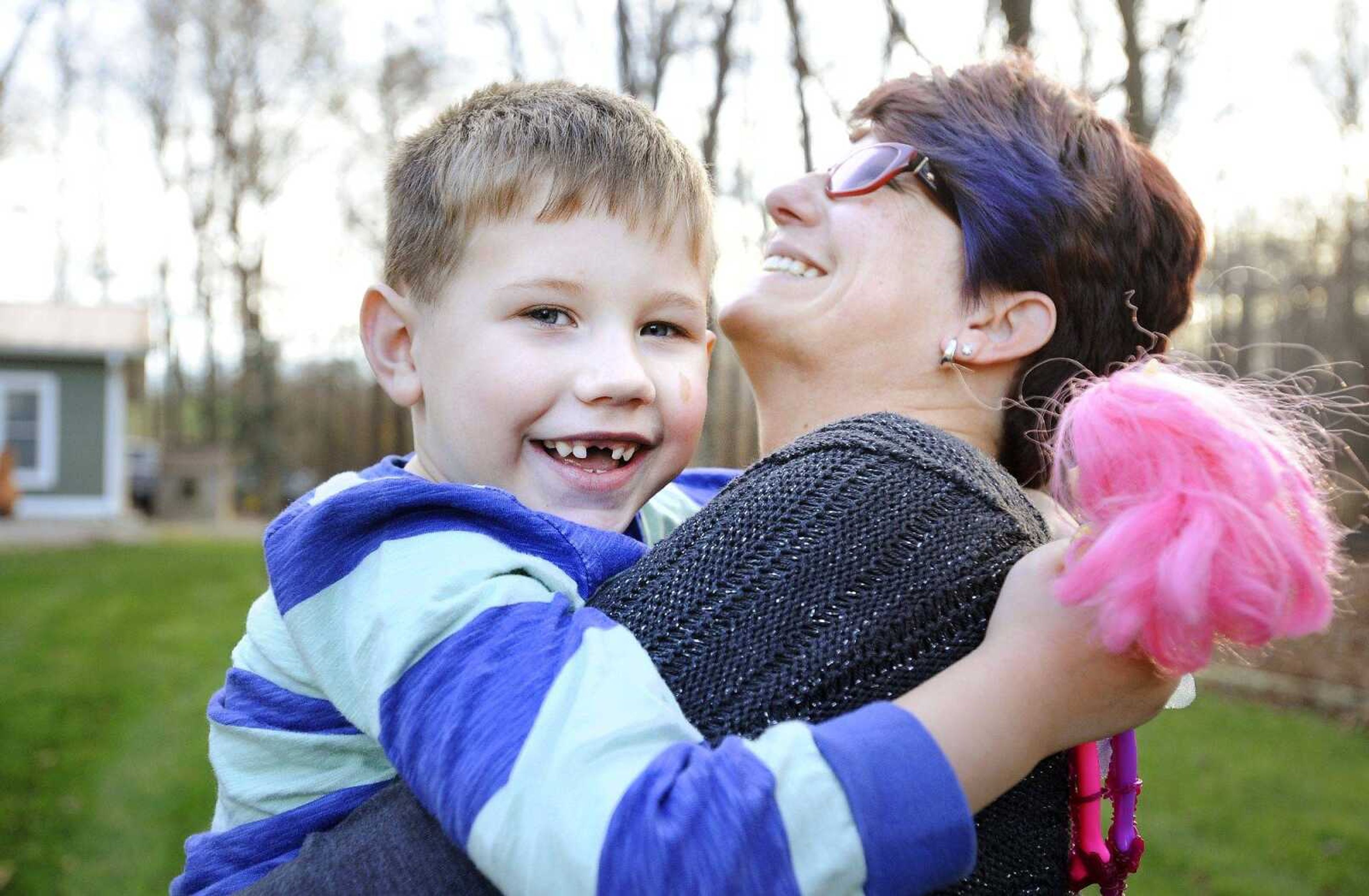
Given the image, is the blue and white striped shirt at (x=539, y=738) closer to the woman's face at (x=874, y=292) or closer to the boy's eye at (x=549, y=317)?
the boy's eye at (x=549, y=317)

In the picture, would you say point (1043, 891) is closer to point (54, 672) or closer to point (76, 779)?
point (76, 779)

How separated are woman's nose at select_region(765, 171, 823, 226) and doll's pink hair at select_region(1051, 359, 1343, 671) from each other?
1.02m

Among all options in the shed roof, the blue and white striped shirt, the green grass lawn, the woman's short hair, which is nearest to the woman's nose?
the woman's short hair

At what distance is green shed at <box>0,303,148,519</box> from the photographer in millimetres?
19391

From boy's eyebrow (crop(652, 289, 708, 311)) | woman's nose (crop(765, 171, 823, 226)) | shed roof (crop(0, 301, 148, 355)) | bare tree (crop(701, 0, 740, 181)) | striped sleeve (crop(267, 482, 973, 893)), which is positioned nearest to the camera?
striped sleeve (crop(267, 482, 973, 893))

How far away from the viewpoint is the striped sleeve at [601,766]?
1.10 metres

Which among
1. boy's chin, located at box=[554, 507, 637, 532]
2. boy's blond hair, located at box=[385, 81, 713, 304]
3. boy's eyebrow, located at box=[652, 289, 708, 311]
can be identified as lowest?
boy's chin, located at box=[554, 507, 637, 532]

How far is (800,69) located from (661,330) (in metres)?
2.31

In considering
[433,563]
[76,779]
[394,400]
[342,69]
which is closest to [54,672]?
[76,779]

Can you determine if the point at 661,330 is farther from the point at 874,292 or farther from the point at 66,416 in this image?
the point at 66,416

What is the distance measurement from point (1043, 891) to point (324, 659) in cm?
98

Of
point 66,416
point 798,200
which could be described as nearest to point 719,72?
point 798,200

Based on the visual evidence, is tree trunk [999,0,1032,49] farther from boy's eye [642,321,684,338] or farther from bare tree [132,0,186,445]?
bare tree [132,0,186,445]

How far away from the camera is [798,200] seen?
223cm
